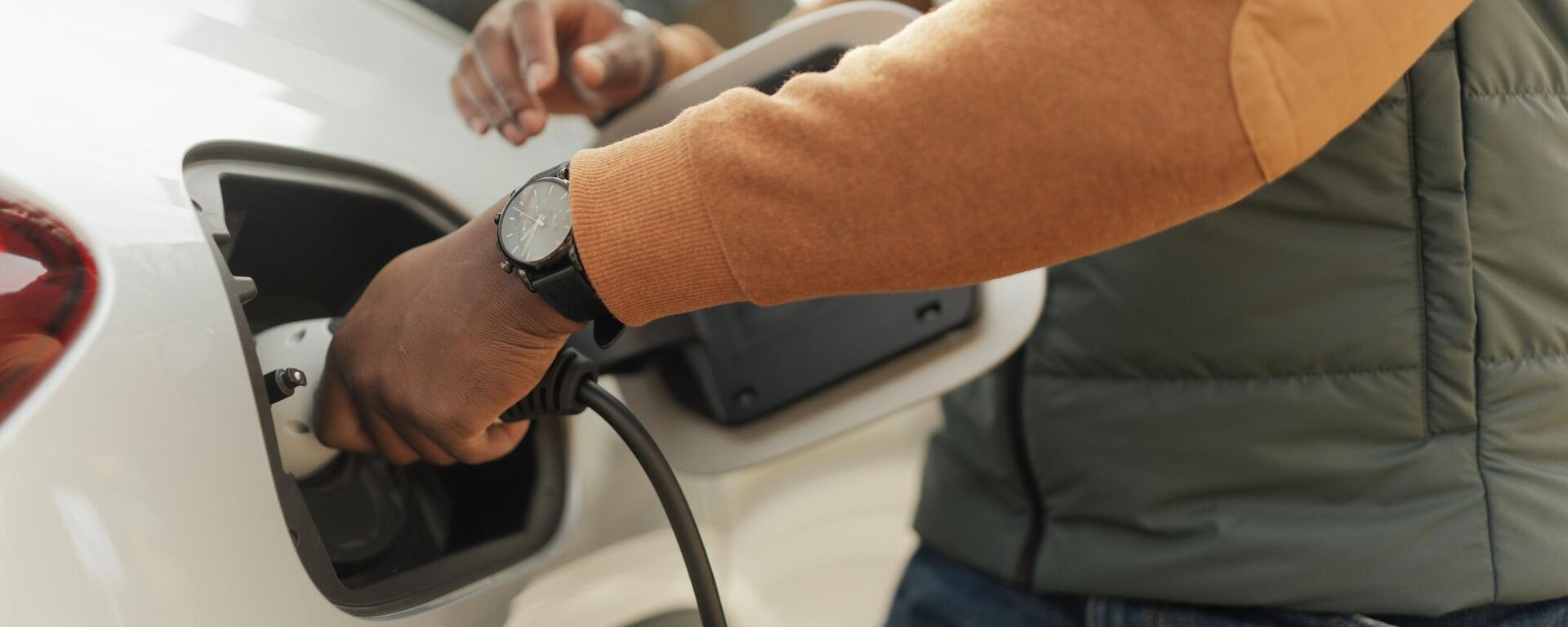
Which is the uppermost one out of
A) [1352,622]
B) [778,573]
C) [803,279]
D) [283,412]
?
[803,279]

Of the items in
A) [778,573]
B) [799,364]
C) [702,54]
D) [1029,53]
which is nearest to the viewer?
[1029,53]

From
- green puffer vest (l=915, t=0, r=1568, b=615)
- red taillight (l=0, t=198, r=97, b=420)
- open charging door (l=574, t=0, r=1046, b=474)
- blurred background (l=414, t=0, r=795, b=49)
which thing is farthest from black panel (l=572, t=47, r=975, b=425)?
blurred background (l=414, t=0, r=795, b=49)

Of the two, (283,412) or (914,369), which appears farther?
(914,369)

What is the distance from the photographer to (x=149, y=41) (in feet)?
1.66

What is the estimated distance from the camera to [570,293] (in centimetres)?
49

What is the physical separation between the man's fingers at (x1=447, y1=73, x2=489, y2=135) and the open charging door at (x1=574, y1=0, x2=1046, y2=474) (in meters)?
0.09

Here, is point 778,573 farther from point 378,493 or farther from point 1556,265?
point 1556,265

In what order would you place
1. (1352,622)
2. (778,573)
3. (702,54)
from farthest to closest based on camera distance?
(778,573), (702,54), (1352,622)

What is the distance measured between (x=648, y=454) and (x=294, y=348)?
8.2 inches

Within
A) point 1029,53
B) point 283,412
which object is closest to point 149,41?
point 283,412

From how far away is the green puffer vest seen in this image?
1.96 feet

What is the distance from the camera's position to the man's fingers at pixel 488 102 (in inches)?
28.3

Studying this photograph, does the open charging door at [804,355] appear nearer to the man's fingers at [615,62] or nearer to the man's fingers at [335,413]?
the man's fingers at [615,62]

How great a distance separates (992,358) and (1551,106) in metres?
0.38
